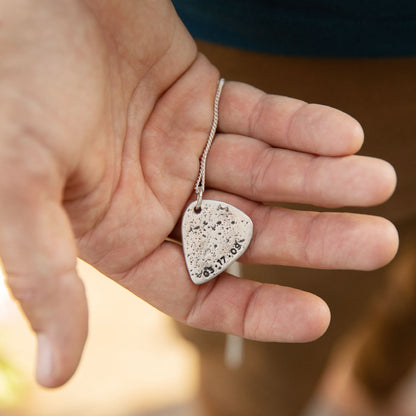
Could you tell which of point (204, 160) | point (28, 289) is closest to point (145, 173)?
point (204, 160)

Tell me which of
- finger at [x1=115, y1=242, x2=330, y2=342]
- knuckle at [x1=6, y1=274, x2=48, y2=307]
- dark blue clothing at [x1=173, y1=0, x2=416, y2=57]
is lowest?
finger at [x1=115, y1=242, x2=330, y2=342]

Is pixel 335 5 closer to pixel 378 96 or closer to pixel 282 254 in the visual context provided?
pixel 378 96

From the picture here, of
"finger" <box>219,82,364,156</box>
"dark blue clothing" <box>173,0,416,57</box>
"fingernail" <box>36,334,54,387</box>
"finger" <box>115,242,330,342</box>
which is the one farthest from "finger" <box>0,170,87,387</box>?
"dark blue clothing" <box>173,0,416,57</box>

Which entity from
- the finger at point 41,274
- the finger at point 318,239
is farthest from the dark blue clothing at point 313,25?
the finger at point 41,274

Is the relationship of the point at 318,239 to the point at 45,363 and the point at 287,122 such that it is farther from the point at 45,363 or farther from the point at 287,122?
the point at 45,363

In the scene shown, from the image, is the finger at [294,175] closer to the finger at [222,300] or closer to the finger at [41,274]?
the finger at [222,300]

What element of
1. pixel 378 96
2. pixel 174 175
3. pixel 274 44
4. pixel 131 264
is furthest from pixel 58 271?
pixel 378 96

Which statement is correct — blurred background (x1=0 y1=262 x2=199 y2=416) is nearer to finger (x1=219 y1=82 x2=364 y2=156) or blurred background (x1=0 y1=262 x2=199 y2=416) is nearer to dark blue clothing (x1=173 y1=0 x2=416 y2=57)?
finger (x1=219 y1=82 x2=364 y2=156)

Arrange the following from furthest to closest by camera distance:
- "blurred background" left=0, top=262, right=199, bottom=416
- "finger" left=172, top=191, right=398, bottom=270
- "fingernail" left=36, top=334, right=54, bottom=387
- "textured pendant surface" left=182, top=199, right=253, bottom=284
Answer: "blurred background" left=0, top=262, right=199, bottom=416
"textured pendant surface" left=182, top=199, right=253, bottom=284
"finger" left=172, top=191, right=398, bottom=270
"fingernail" left=36, top=334, right=54, bottom=387
